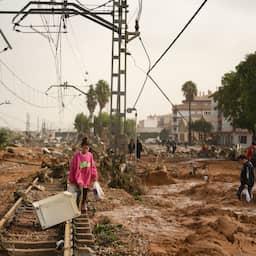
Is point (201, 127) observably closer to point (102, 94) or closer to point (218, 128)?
point (218, 128)

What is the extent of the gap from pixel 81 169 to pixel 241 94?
3236cm

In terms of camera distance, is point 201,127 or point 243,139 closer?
point 243,139

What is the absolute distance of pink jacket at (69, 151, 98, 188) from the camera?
10047mm

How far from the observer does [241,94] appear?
40469 millimetres

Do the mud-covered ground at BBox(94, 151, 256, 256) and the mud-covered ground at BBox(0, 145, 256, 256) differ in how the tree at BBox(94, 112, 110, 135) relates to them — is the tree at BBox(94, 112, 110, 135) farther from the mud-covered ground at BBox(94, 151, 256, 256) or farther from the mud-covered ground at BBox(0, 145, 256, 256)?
the mud-covered ground at BBox(0, 145, 256, 256)

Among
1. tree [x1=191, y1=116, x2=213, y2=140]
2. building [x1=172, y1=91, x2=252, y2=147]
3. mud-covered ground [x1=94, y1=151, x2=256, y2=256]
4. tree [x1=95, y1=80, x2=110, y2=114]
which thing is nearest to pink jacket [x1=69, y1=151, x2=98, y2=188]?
mud-covered ground [x1=94, y1=151, x2=256, y2=256]

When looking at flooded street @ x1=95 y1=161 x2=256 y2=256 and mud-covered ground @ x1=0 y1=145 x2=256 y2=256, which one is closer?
mud-covered ground @ x1=0 y1=145 x2=256 y2=256

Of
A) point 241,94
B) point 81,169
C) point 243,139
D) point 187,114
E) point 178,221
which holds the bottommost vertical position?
point 178,221

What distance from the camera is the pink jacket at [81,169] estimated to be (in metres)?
10.0

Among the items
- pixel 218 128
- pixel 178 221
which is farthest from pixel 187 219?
pixel 218 128

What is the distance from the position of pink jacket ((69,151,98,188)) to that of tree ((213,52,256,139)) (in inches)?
1200

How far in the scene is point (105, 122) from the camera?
11212cm

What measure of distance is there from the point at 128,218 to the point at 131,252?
3.59 m

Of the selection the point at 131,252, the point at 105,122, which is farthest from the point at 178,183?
the point at 105,122
